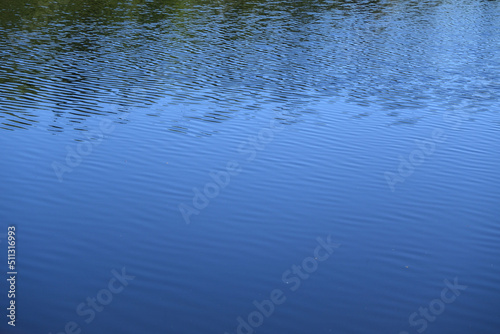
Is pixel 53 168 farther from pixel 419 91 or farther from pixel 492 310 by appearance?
pixel 419 91

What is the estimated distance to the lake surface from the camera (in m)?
12.4

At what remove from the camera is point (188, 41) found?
42.0 metres

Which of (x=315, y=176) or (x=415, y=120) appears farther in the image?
(x=415, y=120)

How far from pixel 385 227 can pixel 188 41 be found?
28.6 meters

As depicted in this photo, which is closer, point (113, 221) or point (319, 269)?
point (319, 269)

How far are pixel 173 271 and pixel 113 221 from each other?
2.93 m

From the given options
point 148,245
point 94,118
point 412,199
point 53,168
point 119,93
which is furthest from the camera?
point 119,93

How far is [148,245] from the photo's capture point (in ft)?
47.8

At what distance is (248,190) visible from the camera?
18.0m

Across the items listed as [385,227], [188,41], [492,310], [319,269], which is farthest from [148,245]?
[188,41]

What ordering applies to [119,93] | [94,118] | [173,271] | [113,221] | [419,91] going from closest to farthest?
[173,271]
[113,221]
[94,118]
[119,93]
[419,91]

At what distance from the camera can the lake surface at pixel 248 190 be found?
A: 12.4 metres

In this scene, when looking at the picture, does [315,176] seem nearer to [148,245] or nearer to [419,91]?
[148,245]

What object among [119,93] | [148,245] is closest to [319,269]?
[148,245]
